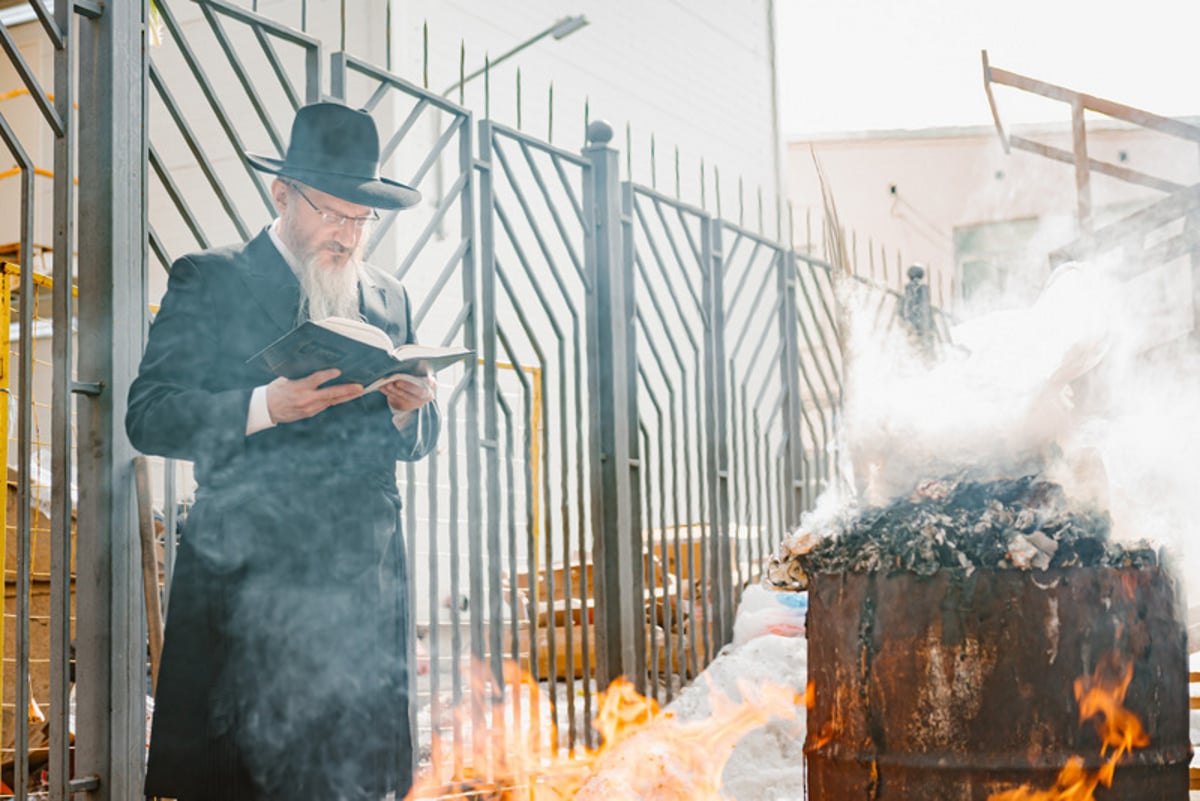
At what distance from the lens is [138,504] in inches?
132

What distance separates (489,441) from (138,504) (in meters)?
1.60

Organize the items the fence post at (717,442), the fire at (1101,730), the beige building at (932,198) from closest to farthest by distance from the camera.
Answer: the fire at (1101,730), the fence post at (717,442), the beige building at (932,198)

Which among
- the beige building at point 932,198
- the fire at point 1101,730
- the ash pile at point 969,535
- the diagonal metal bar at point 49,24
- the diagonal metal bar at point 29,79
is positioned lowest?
the fire at point 1101,730

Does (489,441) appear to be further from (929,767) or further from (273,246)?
(929,767)

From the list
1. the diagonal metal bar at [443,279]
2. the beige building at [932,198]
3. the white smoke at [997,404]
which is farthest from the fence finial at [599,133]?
the beige building at [932,198]

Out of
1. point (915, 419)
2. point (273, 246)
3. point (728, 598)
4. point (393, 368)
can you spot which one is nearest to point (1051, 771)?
point (915, 419)

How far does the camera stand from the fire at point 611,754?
175 inches

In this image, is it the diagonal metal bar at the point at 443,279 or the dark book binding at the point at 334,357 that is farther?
the diagonal metal bar at the point at 443,279

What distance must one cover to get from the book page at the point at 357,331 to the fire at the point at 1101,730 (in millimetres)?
1726

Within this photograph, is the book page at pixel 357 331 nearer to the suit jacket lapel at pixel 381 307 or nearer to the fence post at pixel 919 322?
the suit jacket lapel at pixel 381 307

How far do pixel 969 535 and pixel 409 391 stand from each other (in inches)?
55.7

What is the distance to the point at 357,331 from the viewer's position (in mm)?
2740

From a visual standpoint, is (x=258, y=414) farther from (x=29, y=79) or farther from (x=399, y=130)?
(x=399, y=130)

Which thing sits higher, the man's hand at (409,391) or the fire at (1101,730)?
the man's hand at (409,391)
